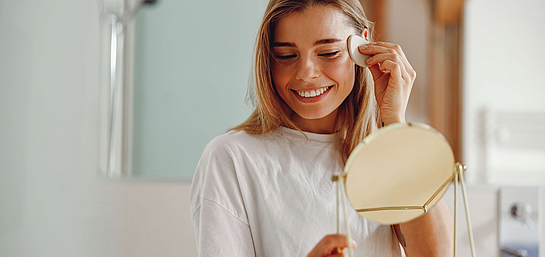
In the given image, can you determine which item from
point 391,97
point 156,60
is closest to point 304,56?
point 391,97

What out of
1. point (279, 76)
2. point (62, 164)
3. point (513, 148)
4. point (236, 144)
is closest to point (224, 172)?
point (236, 144)

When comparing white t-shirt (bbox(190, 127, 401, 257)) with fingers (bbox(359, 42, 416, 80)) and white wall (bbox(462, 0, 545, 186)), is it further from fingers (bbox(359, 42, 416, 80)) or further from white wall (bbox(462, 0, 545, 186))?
white wall (bbox(462, 0, 545, 186))

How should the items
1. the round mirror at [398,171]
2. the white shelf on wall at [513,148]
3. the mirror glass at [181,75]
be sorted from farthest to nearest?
the white shelf on wall at [513,148], the mirror glass at [181,75], the round mirror at [398,171]

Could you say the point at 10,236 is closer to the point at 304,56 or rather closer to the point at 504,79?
the point at 304,56

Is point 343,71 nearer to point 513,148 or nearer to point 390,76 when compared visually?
point 390,76

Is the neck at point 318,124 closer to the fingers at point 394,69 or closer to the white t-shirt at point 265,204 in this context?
the white t-shirt at point 265,204

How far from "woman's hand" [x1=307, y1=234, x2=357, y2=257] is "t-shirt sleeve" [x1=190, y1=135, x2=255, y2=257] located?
22 centimetres

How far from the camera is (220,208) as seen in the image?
58 centimetres

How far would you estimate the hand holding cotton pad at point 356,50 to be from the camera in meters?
0.55

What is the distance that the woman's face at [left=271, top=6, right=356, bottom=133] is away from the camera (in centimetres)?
61

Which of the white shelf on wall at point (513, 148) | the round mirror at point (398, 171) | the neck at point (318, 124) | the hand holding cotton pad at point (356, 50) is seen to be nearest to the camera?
Result: the round mirror at point (398, 171)

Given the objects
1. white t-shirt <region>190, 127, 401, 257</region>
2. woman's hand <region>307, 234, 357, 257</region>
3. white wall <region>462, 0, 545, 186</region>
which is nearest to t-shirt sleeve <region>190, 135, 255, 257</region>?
white t-shirt <region>190, 127, 401, 257</region>

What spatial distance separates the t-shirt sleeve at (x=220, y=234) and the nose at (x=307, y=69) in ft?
0.70

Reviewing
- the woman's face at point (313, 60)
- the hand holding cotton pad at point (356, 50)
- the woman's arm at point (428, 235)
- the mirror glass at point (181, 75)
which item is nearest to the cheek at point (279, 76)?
the woman's face at point (313, 60)
